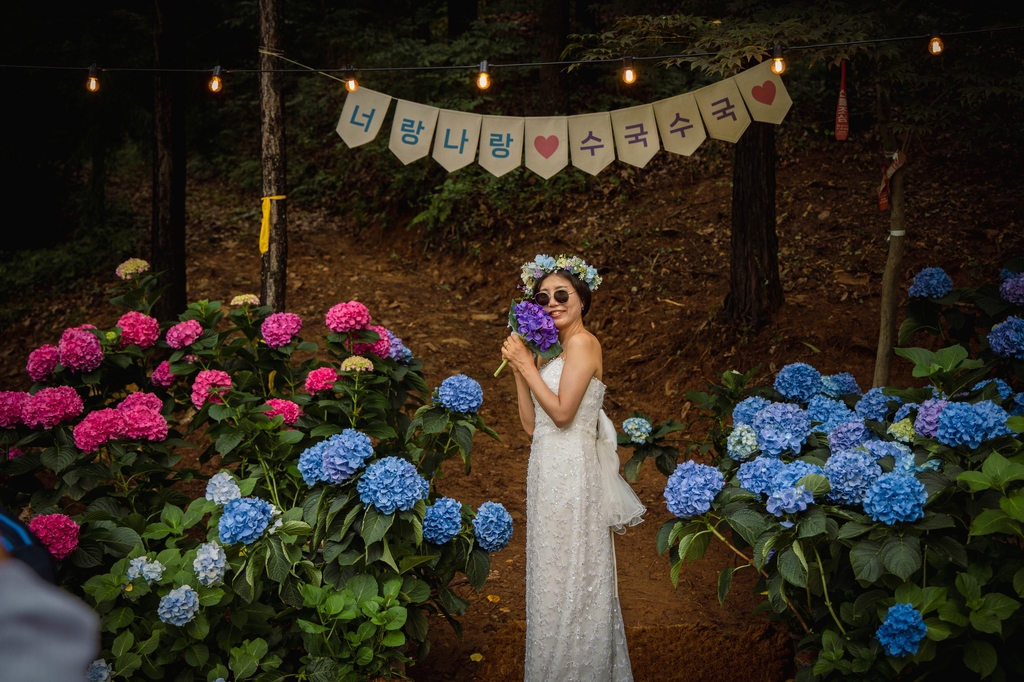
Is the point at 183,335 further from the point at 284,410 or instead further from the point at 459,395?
the point at 459,395

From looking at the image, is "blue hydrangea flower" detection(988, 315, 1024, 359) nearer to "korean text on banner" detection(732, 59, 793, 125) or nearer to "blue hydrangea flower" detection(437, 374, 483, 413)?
"korean text on banner" detection(732, 59, 793, 125)

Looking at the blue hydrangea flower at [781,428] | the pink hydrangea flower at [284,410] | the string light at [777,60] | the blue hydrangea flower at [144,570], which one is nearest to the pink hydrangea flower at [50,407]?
the pink hydrangea flower at [284,410]

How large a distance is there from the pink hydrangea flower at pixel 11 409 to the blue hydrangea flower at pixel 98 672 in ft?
3.87

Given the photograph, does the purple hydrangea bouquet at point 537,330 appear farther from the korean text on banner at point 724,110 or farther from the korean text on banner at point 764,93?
the korean text on banner at point 764,93

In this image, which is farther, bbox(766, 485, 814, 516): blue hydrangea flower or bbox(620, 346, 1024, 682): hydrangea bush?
bbox(766, 485, 814, 516): blue hydrangea flower

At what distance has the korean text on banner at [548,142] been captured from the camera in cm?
472

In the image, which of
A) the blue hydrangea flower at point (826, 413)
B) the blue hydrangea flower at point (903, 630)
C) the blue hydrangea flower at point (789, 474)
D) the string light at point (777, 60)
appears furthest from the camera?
the string light at point (777, 60)

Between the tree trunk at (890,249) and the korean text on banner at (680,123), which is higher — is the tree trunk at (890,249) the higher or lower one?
the lower one

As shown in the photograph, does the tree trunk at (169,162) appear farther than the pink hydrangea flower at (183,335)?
Yes

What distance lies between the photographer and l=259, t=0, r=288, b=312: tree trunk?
522cm

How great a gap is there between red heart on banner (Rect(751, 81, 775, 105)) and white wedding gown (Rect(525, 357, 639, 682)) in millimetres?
2398

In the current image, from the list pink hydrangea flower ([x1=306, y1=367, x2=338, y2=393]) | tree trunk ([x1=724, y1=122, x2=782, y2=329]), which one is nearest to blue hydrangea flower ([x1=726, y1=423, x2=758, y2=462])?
pink hydrangea flower ([x1=306, y1=367, x2=338, y2=393])

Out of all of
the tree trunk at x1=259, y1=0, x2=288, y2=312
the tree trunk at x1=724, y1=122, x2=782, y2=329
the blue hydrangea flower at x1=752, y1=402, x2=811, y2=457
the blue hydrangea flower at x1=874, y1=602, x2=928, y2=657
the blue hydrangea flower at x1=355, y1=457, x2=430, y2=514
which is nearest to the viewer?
the blue hydrangea flower at x1=874, y1=602, x2=928, y2=657

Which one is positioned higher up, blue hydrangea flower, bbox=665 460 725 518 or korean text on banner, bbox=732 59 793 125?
korean text on banner, bbox=732 59 793 125
